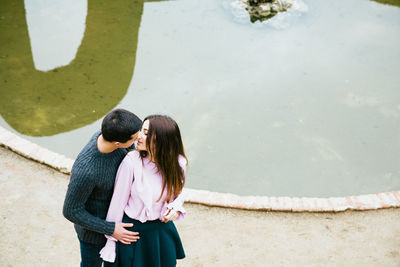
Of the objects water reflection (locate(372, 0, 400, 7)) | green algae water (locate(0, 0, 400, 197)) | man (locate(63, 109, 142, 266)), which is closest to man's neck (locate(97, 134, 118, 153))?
man (locate(63, 109, 142, 266))

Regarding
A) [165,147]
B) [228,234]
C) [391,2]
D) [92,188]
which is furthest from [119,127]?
[391,2]

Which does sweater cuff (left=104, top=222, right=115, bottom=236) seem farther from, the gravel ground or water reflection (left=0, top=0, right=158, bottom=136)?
water reflection (left=0, top=0, right=158, bottom=136)

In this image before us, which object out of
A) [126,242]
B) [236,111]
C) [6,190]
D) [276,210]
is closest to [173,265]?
[126,242]

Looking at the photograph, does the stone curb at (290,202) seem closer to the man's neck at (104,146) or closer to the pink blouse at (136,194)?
the pink blouse at (136,194)

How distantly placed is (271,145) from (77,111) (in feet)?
8.88

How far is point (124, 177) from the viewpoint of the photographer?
2.55 meters

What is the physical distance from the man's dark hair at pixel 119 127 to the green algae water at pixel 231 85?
2931mm

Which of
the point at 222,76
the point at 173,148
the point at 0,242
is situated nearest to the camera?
the point at 173,148

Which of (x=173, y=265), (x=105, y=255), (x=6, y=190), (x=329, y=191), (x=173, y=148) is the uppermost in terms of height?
(x=173, y=148)

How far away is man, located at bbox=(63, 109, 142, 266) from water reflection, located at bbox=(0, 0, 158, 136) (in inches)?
135

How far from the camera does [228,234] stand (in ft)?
13.9

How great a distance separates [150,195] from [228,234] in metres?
1.81

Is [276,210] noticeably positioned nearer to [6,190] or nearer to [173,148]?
[173,148]

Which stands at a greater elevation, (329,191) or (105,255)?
(105,255)
